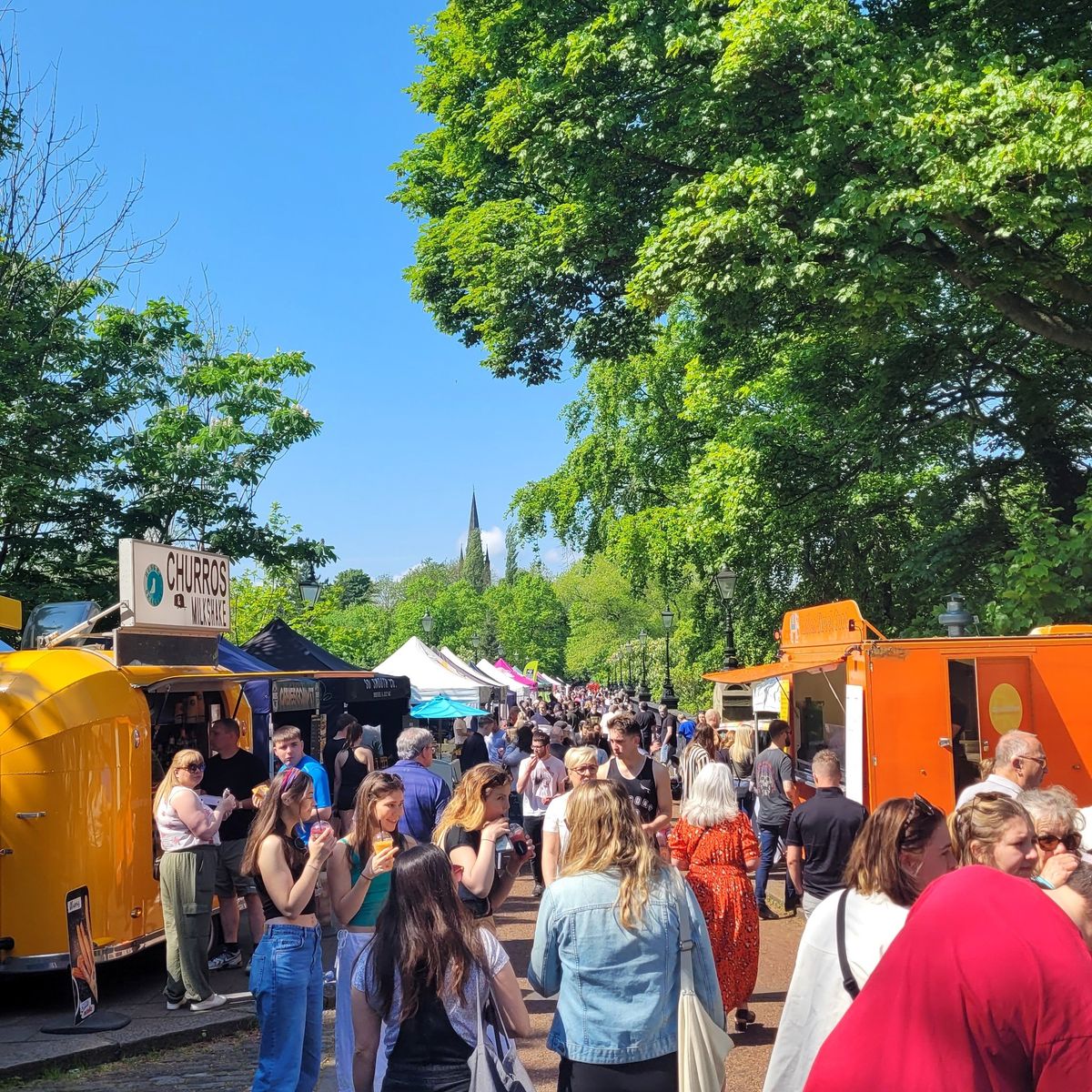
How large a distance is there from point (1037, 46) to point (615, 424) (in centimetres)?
2167

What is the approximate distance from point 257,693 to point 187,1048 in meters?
5.20

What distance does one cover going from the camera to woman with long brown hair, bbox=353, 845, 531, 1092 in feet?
11.3

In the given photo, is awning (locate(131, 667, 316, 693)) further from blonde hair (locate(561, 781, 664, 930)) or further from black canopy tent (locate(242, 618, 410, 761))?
blonde hair (locate(561, 781, 664, 930))

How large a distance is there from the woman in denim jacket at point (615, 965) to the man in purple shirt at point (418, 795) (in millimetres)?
2762

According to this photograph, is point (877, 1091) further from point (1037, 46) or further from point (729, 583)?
point (729, 583)

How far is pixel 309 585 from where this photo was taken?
78.8ft

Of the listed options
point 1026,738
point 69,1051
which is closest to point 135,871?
point 69,1051

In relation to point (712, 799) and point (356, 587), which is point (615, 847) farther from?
point (356, 587)

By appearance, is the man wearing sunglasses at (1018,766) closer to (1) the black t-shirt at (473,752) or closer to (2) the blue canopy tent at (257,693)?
(2) the blue canopy tent at (257,693)

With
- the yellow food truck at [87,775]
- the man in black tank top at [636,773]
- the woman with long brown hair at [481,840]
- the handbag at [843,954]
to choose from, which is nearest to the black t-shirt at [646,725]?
the yellow food truck at [87,775]

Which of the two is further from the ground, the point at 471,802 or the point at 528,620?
the point at 528,620

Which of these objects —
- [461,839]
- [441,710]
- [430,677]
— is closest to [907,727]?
[461,839]

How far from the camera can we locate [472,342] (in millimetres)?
19891

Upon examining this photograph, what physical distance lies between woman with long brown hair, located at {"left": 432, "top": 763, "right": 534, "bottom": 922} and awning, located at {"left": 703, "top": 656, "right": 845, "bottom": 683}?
5978 mm
